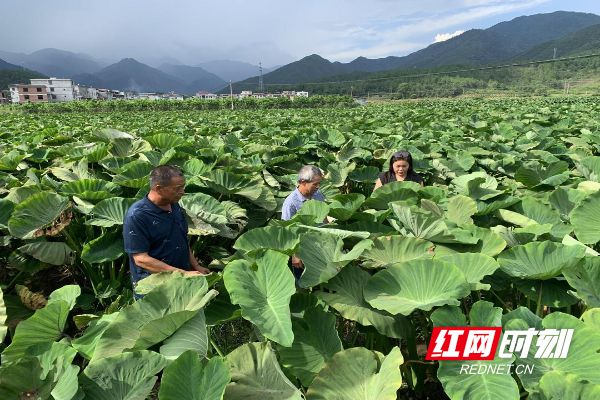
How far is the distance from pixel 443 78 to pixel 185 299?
8277 cm

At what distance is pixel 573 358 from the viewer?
1380 mm

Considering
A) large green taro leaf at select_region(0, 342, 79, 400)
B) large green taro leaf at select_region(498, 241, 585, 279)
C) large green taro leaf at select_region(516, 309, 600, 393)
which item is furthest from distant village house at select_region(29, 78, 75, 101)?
large green taro leaf at select_region(516, 309, 600, 393)

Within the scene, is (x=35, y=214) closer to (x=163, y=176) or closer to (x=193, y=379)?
(x=163, y=176)

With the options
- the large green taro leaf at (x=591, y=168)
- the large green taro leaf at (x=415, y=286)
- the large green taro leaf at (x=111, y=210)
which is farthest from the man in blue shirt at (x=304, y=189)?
the large green taro leaf at (x=591, y=168)

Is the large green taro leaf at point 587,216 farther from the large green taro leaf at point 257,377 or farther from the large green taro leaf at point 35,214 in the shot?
the large green taro leaf at point 35,214

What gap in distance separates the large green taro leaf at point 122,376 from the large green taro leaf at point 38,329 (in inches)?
18.7

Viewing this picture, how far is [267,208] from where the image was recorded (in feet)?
12.3

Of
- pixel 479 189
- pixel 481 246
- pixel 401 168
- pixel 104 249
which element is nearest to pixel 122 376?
pixel 481 246

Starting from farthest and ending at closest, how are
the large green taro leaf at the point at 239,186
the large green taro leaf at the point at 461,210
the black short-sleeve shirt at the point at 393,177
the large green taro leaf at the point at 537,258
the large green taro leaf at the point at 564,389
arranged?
1. the black short-sleeve shirt at the point at 393,177
2. the large green taro leaf at the point at 239,186
3. the large green taro leaf at the point at 461,210
4. the large green taro leaf at the point at 537,258
5. the large green taro leaf at the point at 564,389

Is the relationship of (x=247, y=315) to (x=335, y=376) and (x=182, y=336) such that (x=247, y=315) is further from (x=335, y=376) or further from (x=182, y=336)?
(x=335, y=376)

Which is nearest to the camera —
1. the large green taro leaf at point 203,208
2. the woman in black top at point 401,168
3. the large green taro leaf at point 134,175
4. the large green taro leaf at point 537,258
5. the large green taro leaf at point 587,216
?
the large green taro leaf at point 537,258

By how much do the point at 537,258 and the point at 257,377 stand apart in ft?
3.90

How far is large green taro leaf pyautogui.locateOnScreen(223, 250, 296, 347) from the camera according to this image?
1404mm

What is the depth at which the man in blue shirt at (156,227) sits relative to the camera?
246 cm
